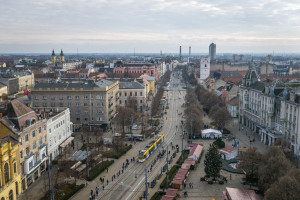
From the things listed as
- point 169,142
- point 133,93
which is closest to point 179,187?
point 169,142

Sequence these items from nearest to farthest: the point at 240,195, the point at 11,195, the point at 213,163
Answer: the point at 11,195
the point at 240,195
the point at 213,163

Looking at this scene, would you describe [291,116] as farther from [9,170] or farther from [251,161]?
[9,170]

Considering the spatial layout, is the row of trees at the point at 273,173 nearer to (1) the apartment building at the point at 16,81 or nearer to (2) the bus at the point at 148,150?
(2) the bus at the point at 148,150

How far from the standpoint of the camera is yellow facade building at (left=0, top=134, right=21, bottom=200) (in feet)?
106

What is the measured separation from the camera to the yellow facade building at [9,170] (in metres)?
32.3

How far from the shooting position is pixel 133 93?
9338cm

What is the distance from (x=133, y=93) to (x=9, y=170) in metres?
61.2

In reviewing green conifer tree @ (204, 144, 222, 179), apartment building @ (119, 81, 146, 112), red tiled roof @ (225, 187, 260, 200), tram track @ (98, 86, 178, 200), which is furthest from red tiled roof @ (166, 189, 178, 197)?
apartment building @ (119, 81, 146, 112)

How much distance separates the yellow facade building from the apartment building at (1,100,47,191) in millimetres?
4486

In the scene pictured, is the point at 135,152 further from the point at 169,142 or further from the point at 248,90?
the point at 248,90

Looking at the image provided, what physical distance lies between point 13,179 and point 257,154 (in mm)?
30613

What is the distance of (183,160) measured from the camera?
52219mm

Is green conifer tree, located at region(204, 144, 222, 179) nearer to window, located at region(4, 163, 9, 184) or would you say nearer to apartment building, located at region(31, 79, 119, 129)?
window, located at region(4, 163, 9, 184)

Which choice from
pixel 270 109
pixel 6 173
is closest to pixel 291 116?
pixel 270 109
